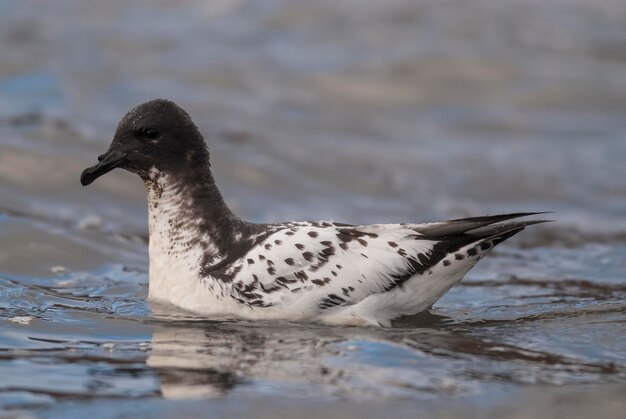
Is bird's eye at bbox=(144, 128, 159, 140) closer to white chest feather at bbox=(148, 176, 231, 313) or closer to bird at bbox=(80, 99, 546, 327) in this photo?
bird at bbox=(80, 99, 546, 327)

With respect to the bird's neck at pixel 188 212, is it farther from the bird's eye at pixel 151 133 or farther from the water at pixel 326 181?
the water at pixel 326 181

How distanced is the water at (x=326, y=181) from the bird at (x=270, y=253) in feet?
0.64

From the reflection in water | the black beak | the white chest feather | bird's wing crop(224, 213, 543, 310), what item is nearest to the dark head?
the black beak

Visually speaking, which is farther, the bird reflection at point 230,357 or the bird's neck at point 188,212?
the bird's neck at point 188,212

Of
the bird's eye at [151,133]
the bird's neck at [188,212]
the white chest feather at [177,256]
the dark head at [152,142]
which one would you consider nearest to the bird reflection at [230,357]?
the white chest feather at [177,256]

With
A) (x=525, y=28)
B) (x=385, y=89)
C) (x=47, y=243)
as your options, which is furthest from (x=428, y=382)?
(x=525, y=28)

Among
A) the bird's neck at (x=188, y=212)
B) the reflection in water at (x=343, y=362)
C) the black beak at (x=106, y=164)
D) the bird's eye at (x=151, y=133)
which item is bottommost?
the reflection in water at (x=343, y=362)

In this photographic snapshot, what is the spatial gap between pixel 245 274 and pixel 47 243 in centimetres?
341

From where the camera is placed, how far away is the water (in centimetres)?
696

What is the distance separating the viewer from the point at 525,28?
2003cm

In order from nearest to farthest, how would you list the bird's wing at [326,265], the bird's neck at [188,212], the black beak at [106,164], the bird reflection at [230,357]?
the bird reflection at [230,357], the bird's wing at [326,265], the bird's neck at [188,212], the black beak at [106,164]

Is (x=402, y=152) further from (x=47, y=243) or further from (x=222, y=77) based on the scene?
(x=47, y=243)

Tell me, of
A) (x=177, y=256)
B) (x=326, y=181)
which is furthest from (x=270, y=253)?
(x=326, y=181)

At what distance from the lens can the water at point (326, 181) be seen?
6957mm
